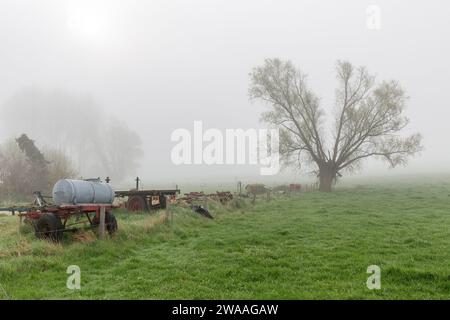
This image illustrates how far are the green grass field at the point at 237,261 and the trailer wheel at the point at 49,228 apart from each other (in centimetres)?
43

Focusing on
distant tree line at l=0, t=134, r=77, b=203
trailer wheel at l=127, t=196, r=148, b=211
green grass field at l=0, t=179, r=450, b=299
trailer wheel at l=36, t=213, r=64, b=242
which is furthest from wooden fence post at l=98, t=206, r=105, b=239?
distant tree line at l=0, t=134, r=77, b=203

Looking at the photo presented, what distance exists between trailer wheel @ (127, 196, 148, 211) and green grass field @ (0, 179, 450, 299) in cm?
646

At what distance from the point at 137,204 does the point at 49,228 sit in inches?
425

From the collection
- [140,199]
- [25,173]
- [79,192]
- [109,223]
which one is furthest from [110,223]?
[25,173]

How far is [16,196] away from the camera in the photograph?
117ft

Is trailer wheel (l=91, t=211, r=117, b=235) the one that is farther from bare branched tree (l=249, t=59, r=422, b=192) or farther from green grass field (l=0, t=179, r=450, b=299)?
bare branched tree (l=249, t=59, r=422, b=192)

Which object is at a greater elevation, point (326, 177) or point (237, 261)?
point (326, 177)

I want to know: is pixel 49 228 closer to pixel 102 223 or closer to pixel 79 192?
pixel 102 223

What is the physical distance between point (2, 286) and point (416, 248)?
12424 millimetres

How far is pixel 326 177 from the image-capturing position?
45562 millimetres

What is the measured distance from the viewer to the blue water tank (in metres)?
14.7
